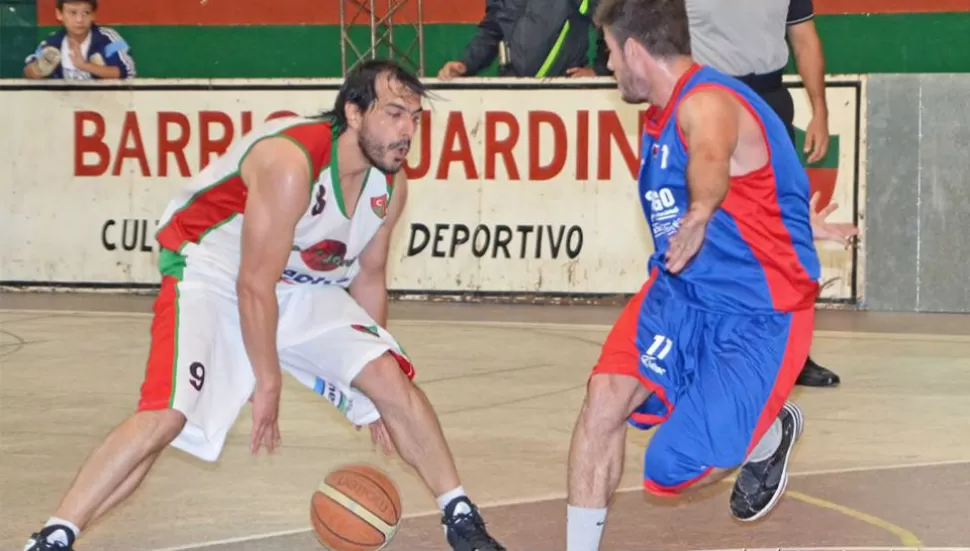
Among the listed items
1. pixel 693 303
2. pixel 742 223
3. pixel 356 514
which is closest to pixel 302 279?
pixel 356 514

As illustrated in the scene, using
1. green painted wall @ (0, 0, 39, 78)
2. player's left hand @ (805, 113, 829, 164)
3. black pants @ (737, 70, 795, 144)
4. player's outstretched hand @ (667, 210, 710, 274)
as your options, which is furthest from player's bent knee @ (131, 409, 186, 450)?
green painted wall @ (0, 0, 39, 78)

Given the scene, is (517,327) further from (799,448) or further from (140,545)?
(140,545)

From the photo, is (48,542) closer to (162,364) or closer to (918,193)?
(162,364)

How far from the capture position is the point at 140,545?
5668 mm

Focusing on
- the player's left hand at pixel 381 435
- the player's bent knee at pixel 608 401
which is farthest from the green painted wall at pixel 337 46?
the player's bent knee at pixel 608 401

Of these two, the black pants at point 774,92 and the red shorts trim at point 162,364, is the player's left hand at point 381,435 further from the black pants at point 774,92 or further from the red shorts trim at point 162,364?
the black pants at point 774,92

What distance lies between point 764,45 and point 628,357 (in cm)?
339

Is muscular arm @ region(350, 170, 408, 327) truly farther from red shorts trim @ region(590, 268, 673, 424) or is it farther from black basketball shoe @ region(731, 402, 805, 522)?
black basketball shoe @ region(731, 402, 805, 522)

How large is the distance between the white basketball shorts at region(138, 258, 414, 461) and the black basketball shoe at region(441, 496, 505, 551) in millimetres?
479

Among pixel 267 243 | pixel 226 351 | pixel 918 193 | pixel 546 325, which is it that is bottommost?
pixel 546 325

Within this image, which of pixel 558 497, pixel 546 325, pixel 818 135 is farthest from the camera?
pixel 546 325

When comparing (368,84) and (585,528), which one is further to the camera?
(368,84)

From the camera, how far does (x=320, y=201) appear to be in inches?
217

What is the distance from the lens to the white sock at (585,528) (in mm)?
5125
